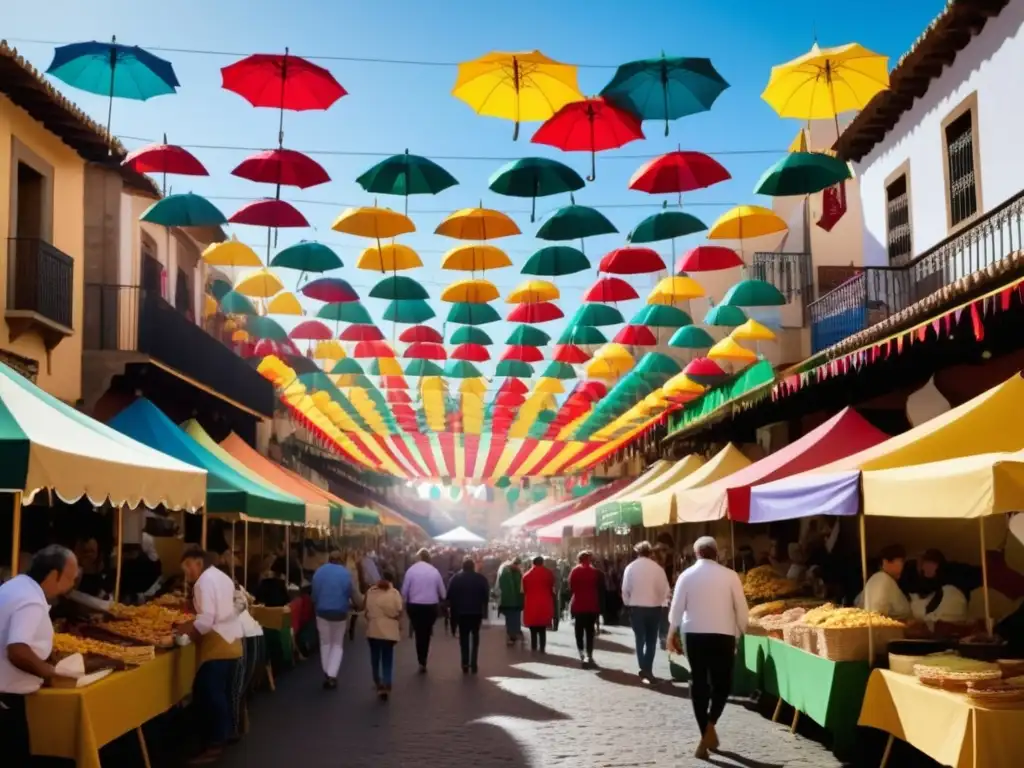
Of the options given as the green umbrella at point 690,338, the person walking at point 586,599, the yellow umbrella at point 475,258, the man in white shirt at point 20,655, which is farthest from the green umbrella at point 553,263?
the man in white shirt at point 20,655

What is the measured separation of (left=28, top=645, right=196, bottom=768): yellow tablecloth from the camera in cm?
794

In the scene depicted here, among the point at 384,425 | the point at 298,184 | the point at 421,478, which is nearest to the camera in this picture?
the point at 298,184

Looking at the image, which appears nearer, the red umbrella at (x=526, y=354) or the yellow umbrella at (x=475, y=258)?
the yellow umbrella at (x=475, y=258)

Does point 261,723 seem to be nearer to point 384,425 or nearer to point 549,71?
point 549,71

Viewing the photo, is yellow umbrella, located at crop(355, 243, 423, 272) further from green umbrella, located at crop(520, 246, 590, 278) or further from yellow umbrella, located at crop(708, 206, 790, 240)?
yellow umbrella, located at crop(708, 206, 790, 240)

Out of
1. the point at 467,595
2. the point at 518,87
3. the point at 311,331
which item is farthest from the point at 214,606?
the point at 311,331

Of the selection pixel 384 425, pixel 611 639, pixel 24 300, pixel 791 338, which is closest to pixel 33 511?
pixel 24 300

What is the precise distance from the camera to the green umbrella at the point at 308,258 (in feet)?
64.9

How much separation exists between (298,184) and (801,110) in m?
6.09

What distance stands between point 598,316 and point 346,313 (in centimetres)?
470

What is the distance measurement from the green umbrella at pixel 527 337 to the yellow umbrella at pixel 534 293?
255 cm

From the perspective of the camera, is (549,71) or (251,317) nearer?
(549,71)

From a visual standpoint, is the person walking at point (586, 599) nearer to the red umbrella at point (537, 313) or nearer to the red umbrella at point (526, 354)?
the red umbrella at point (537, 313)

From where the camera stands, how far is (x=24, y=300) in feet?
52.7
